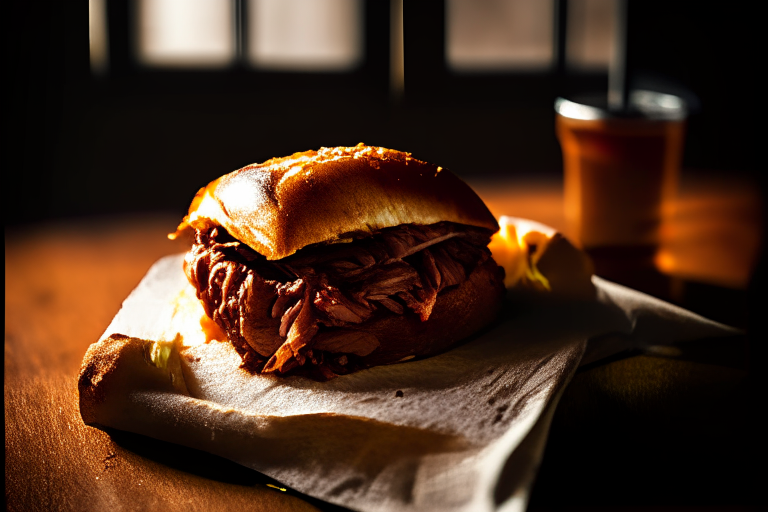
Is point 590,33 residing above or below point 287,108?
above

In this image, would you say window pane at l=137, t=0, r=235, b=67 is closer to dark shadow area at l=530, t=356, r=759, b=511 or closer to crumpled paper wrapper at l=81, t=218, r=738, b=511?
crumpled paper wrapper at l=81, t=218, r=738, b=511

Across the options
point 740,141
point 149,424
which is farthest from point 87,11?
point 740,141

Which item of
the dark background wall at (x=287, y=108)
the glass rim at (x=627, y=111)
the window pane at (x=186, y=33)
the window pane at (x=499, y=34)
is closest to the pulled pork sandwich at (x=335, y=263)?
the glass rim at (x=627, y=111)

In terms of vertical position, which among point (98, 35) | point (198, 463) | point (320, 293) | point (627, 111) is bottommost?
point (198, 463)

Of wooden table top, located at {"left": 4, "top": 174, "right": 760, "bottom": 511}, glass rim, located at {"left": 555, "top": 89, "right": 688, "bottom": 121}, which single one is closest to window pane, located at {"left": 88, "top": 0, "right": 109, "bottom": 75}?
wooden table top, located at {"left": 4, "top": 174, "right": 760, "bottom": 511}

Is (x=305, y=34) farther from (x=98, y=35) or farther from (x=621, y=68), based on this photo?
(x=621, y=68)

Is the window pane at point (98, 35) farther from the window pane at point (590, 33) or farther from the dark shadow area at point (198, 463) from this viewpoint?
the dark shadow area at point (198, 463)

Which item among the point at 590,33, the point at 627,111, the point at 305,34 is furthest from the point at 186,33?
the point at 627,111
